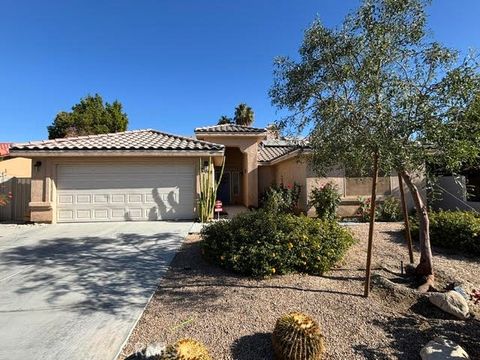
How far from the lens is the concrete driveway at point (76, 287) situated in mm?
3760

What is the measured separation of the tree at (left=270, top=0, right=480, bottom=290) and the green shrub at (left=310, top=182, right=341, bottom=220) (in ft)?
19.2

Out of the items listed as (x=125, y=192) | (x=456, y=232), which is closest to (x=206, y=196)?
(x=125, y=192)

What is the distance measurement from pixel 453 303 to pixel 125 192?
11.5 metres

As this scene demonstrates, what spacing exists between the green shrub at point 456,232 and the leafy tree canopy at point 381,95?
147 inches

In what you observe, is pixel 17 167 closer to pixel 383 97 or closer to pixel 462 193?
Result: pixel 383 97

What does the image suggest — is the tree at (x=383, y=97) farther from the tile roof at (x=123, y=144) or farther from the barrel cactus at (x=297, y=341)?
the tile roof at (x=123, y=144)

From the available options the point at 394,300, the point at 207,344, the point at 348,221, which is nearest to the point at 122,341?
the point at 207,344

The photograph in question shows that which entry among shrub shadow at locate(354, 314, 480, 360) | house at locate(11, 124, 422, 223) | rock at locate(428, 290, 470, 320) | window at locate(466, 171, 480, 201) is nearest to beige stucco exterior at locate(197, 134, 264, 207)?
house at locate(11, 124, 422, 223)

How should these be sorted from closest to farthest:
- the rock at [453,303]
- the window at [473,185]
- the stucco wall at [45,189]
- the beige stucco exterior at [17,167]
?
the rock at [453,303] → the stucco wall at [45,189] → the window at [473,185] → the beige stucco exterior at [17,167]

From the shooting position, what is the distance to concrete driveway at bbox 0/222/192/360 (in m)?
3.76

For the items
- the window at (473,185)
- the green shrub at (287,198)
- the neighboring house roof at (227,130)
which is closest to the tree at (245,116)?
the neighboring house roof at (227,130)

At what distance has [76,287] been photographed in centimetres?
558

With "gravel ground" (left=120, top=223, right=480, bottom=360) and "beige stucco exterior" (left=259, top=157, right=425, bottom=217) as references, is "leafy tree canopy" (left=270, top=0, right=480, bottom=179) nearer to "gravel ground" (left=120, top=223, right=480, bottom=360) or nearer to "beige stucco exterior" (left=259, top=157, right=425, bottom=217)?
"gravel ground" (left=120, top=223, right=480, bottom=360)

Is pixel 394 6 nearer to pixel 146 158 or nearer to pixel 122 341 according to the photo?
pixel 122 341
